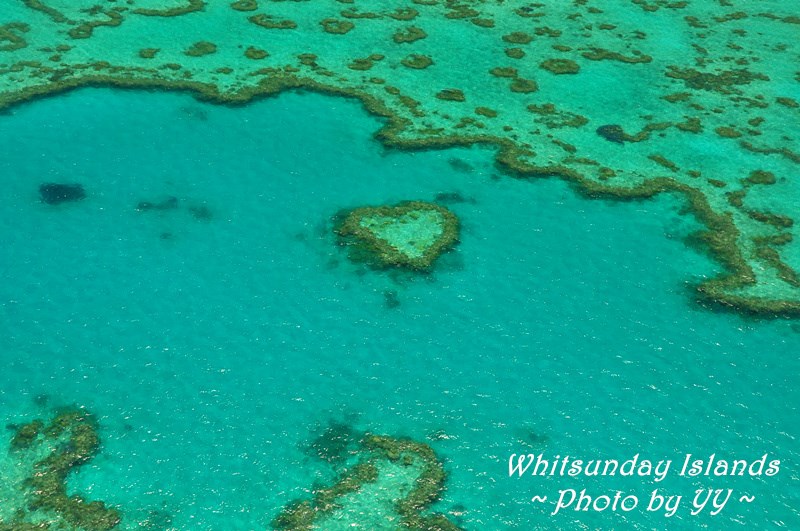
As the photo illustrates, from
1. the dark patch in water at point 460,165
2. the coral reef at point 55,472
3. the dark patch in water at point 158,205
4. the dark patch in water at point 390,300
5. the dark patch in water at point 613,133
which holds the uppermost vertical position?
the dark patch in water at point 613,133

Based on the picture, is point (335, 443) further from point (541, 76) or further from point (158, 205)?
point (541, 76)

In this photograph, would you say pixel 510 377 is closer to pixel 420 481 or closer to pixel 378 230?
pixel 420 481

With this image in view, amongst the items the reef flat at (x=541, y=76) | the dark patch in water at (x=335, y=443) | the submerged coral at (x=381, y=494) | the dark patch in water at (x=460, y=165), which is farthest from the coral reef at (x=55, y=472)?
the reef flat at (x=541, y=76)

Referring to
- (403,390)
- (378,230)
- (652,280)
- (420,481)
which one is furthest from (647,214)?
(420,481)

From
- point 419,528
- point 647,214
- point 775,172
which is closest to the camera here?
point 419,528

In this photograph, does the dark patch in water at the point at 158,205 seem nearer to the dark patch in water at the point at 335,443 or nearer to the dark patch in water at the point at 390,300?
the dark patch in water at the point at 390,300

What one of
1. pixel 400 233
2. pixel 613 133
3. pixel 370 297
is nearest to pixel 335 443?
pixel 370 297
